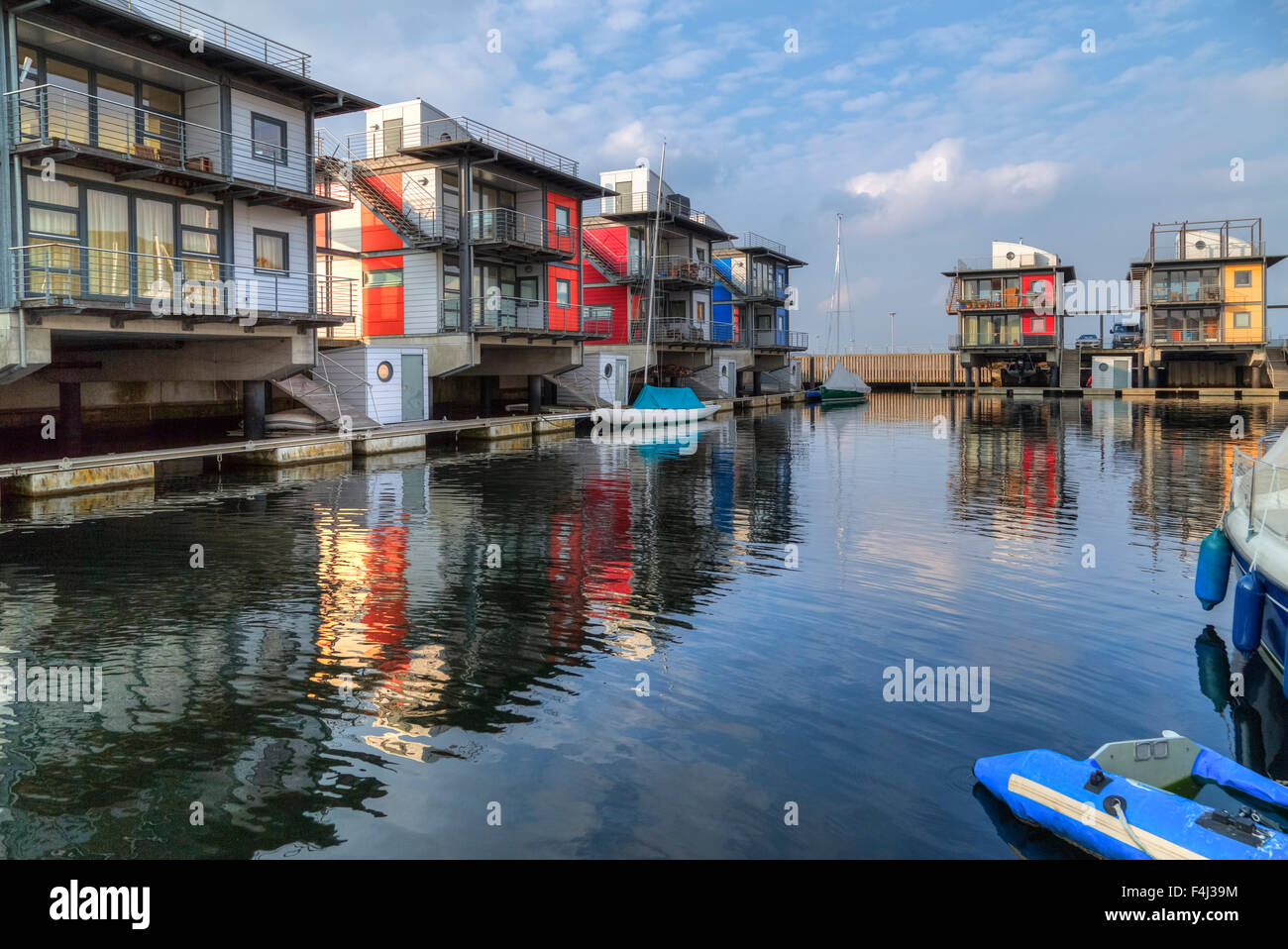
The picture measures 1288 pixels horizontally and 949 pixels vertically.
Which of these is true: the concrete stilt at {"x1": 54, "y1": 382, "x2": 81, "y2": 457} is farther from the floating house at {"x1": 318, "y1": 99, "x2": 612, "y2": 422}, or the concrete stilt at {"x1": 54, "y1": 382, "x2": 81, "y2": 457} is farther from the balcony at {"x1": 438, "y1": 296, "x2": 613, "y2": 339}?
the balcony at {"x1": 438, "y1": 296, "x2": 613, "y2": 339}

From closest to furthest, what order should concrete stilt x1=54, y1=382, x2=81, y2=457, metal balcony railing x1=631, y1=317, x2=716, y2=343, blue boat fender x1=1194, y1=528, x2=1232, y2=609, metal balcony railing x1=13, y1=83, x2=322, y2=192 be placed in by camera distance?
Result: blue boat fender x1=1194, y1=528, x2=1232, y2=609
metal balcony railing x1=13, y1=83, x2=322, y2=192
concrete stilt x1=54, y1=382, x2=81, y2=457
metal balcony railing x1=631, y1=317, x2=716, y2=343

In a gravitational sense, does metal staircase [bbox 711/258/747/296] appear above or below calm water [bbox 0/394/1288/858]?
above

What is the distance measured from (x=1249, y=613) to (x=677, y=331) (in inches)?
2192

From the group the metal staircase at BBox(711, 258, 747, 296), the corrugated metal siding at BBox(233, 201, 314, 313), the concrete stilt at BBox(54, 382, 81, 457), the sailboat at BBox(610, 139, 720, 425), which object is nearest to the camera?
the concrete stilt at BBox(54, 382, 81, 457)

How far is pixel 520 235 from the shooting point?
159 ft

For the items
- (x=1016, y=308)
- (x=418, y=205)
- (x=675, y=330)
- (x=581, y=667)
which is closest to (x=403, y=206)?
(x=418, y=205)

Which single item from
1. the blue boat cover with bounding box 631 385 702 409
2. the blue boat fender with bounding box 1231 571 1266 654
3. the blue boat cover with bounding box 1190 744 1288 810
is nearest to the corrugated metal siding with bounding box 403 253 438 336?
the blue boat cover with bounding box 631 385 702 409

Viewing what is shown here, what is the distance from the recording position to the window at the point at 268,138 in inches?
1305

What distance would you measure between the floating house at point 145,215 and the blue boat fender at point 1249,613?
26.7m

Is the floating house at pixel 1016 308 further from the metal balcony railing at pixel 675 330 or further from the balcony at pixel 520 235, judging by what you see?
the balcony at pixel 520 235

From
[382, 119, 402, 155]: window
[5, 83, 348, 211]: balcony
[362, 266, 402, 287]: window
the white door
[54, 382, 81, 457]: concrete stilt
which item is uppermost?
[382, 119, 402, 155]: window

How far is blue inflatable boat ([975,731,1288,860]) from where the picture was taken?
265 inches

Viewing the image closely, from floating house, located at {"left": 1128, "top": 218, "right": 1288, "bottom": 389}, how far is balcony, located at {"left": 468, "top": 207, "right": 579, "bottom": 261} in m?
52.9

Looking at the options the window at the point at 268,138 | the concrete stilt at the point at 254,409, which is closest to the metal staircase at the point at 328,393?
the concrete stilt at the point at 254,409
